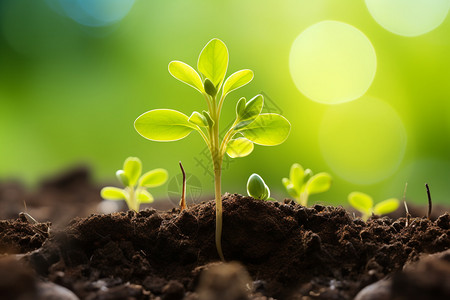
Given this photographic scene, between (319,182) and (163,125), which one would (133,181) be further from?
(319,182)

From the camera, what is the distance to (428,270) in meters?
0.67

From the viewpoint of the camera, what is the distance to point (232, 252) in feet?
3.32

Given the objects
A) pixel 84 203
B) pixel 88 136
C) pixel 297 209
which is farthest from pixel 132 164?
pixel 88 136

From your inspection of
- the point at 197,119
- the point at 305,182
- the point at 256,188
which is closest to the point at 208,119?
the point at 197,119

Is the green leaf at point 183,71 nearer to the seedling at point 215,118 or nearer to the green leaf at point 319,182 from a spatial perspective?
the seedling at point 215,118

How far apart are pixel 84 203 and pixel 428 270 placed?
7.49 ft

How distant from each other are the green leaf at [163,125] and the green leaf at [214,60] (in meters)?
0.13

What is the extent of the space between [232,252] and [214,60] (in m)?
0.49

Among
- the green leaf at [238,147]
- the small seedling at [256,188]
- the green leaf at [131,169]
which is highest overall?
the green leaf at [131,169]

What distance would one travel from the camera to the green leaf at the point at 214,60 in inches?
38.7

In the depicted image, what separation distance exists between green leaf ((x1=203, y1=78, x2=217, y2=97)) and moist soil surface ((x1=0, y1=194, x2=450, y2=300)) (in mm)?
303

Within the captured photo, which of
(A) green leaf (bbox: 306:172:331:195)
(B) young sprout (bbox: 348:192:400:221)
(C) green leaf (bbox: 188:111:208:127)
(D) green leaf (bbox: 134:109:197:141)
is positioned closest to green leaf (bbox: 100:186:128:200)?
(D) green leaf (bbox: 134:109:197:141)

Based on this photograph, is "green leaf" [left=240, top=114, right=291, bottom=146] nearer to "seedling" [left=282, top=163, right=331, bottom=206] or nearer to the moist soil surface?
the moist soil surface

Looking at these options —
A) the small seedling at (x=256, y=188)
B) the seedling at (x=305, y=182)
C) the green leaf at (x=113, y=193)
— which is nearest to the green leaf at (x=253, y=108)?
the small seedling at (x=256, y=188)
